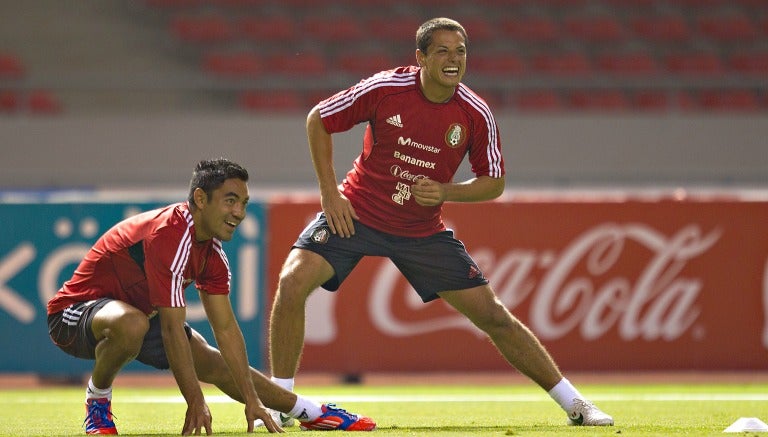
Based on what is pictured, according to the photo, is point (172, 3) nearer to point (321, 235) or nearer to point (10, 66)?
point (10, 66)

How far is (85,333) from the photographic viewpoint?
606cm

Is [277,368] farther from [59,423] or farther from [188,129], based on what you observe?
[188,129]

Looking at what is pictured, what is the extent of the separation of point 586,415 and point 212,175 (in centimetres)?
240

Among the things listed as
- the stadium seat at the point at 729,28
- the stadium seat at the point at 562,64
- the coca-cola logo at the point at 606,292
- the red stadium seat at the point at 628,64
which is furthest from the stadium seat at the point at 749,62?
the coca-cola logo at the point at 606,292

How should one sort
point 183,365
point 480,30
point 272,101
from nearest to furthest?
point 183,365 < point 272,101 < point 480,30

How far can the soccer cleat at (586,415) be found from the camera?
21.9 feet

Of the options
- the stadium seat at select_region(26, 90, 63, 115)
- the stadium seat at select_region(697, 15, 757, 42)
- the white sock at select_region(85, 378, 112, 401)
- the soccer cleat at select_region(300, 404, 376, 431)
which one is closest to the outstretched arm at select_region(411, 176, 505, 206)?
the soccer cleat at select_region(300, 404, 376, 431)

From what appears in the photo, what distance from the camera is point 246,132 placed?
17.1 m

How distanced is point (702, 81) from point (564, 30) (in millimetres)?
3437

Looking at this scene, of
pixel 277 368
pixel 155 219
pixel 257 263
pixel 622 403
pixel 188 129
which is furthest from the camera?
pixel 188 129

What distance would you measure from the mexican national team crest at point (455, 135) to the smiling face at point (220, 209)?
1.29m

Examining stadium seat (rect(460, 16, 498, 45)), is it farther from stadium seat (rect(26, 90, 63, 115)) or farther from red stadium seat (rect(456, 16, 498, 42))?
stadium seat (rect(26, 90, 63, 115))

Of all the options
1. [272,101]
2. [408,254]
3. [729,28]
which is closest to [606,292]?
[408,254]

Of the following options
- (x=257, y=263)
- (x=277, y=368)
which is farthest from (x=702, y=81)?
(x=277, y=368)
